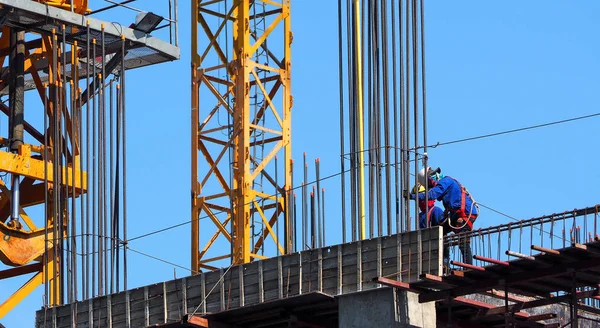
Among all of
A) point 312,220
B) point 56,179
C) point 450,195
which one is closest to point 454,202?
point 450,195

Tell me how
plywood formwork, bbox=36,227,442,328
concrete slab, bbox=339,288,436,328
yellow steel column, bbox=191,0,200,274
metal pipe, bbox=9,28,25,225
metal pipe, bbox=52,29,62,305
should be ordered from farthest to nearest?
yellow steel column, bbox=191,0,200,274 → metal pipe, bbox=9,28,25,225 → metal pipe, bbox=52,29,62,305 → plywood formwork, bbox=36,227,442,328 → concrete slab, bbox=339,288,436,328

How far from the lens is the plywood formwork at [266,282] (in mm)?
31953

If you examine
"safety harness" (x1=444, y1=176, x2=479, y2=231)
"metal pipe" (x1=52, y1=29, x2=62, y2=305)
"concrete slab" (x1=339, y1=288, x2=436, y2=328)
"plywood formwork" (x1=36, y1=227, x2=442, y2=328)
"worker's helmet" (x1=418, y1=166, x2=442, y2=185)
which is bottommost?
"concrete slab" (x1=339, y1=288, x2=436, y2=328)

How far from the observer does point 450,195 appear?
33.9 metres

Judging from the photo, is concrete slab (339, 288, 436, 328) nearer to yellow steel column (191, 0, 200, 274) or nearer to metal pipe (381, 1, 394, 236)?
metal pipe (381, 1, 394, 236)

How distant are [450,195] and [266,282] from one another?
12.5 feet

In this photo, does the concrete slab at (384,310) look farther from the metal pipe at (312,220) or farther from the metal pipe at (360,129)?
the metal pipe at (312,220)

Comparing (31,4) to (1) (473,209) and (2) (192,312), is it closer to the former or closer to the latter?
(2) (192,312)

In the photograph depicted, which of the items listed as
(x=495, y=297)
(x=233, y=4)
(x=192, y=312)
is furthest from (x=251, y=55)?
(x=495, y=297)

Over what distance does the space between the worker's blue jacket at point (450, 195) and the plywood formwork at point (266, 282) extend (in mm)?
1950

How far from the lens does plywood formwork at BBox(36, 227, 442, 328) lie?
3195 cm

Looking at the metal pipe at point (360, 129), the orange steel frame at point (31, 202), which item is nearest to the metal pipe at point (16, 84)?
the orange steel frame at point (31, 202)

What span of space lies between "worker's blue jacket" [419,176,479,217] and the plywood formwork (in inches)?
76.8

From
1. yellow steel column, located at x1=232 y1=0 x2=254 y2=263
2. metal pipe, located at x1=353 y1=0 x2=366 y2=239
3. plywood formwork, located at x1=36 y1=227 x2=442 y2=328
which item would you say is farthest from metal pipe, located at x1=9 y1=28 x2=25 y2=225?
metal pipe, located at x1=353 y1=0 x2=366 y2=239
